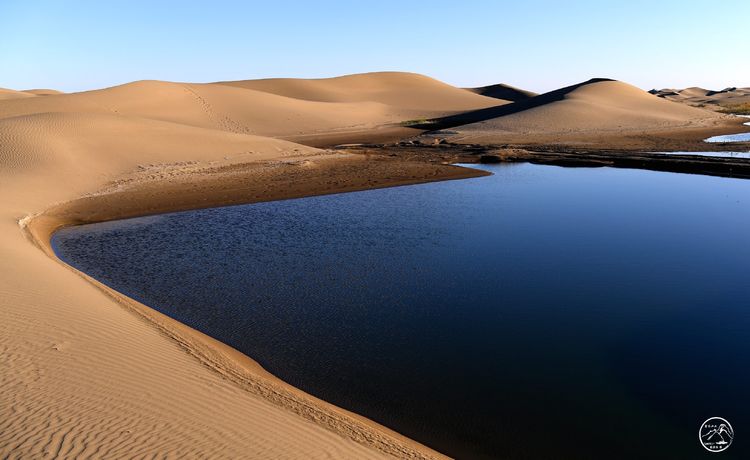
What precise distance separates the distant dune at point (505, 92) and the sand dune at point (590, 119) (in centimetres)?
5901

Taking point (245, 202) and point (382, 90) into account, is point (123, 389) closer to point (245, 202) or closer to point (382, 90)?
point (245, 202)

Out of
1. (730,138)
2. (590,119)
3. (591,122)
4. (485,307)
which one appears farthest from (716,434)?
(590,119)

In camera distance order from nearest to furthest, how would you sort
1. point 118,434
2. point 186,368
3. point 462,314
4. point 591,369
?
point 118,434 < point 186,368 < point 591,369 < point 462,314

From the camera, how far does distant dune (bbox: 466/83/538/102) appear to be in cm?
12219

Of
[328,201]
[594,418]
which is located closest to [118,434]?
[594,418]

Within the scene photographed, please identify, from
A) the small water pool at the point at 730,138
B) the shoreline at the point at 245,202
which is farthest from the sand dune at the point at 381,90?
the shoreline at the point at 245,202

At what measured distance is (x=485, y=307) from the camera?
10344 mm

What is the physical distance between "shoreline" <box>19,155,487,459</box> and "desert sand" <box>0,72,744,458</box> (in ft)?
0.15

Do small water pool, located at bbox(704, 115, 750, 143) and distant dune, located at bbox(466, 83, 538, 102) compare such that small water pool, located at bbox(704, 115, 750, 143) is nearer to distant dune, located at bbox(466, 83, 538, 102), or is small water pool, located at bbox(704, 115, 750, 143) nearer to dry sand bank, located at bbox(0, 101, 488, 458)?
dry sand bank, located at bbox(0, 101, 488, 458)

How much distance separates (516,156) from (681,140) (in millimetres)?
14161

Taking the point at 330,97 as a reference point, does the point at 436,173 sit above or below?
below

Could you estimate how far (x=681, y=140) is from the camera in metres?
39.5

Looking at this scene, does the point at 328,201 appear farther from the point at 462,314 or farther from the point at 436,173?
the point at 462,314

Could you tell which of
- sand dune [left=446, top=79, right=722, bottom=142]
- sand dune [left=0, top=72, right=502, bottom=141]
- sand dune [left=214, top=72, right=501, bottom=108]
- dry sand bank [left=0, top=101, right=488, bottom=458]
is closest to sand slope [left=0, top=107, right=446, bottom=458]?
dry sand bank [left=0, top=101, right=488, bottom=458]
